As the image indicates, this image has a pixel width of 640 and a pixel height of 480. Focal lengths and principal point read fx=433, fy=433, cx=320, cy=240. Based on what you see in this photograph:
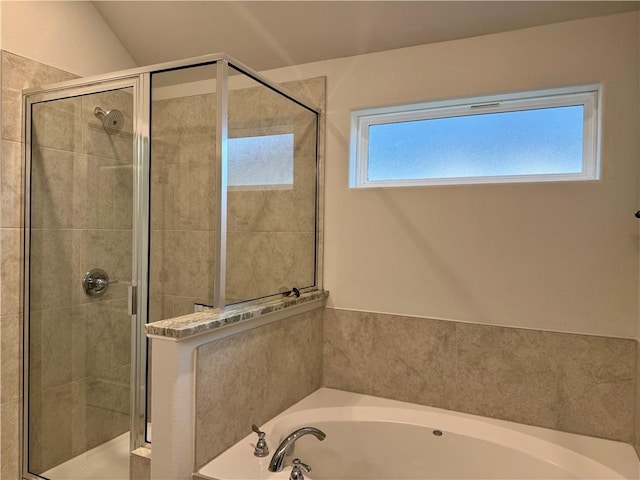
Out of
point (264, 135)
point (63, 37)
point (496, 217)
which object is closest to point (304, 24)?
point (264, 135)

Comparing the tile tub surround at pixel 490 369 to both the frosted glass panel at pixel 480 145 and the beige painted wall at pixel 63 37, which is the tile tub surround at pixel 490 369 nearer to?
the frosted glass panel at pixel 480 145

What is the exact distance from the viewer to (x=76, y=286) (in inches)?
82.7

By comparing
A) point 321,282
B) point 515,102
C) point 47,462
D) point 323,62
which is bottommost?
point 47,462

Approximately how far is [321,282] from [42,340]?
1.38m

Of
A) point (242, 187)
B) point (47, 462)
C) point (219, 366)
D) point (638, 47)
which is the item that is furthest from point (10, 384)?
point (638, 47)

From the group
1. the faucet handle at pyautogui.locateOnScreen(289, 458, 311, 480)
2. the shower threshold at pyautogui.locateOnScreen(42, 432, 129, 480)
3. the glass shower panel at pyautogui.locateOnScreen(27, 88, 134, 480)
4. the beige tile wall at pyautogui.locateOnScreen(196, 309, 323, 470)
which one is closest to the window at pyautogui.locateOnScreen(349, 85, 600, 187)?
the beige tile wall at pyautogui.locateOnScreen(196, 309, 323, 470)

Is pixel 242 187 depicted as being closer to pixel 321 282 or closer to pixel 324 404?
pixel 321 282

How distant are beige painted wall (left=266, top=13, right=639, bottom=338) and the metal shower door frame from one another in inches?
34.0

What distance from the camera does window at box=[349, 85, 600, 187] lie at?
193cm

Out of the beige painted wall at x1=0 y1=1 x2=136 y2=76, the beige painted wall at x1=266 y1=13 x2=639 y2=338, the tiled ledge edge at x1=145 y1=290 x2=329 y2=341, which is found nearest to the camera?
the tiled ledge edge at x1=145 y1=290 x2=329 y2=341

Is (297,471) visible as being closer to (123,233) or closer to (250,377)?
(250,377)

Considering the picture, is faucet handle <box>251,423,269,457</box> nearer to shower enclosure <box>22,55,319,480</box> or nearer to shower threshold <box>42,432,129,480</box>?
shower enclosure <box>22,55,319,480</box>

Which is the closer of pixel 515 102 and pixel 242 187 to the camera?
pixel 242 187

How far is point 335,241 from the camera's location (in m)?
2.33
